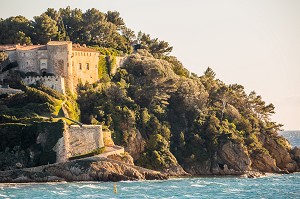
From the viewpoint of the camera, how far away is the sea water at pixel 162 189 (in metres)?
80.9

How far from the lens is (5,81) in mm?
107000

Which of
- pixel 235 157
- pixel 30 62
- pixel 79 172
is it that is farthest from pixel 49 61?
pixel 235 157

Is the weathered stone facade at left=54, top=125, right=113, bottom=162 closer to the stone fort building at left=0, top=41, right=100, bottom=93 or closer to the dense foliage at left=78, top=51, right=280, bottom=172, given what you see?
the dense foliage at left=78, top=51, right=280, bottom=172

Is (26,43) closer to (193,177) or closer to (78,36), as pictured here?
(78,36)

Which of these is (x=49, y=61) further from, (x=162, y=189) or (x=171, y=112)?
(x=162, y=189)

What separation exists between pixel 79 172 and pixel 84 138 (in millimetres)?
5849

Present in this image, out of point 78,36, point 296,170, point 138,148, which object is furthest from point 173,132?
point 78,36

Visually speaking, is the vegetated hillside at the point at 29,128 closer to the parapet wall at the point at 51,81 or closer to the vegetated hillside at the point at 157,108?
the vegetated hillside at the point at 157,108

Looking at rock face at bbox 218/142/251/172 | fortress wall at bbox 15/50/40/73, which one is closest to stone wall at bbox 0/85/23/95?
fortress wall at bbox 15/50/40/73

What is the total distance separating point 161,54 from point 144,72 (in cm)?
1751

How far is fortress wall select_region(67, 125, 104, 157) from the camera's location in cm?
9618

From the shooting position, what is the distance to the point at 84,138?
97.4m

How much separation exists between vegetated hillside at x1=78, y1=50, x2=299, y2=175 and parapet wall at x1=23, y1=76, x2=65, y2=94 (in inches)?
161

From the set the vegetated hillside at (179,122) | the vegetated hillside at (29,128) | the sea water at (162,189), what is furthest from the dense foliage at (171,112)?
the sea water at (162,189)
